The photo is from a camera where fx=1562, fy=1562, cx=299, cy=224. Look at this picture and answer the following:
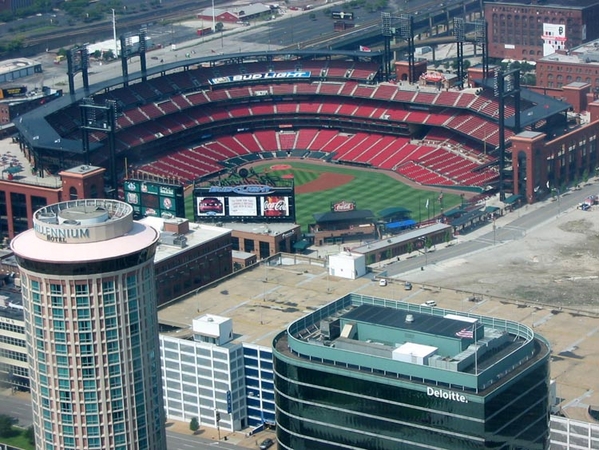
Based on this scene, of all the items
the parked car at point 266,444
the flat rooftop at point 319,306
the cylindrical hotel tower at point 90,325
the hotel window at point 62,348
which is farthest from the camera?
the flat rooftop at point 319,306

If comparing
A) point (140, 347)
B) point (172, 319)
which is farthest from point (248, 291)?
point (140, 347)

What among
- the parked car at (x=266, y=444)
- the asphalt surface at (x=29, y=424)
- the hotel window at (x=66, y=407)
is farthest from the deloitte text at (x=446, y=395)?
the asphalt surface at (x=29, y=424)

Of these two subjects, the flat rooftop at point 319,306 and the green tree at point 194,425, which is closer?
the flat rooftop at point 319,306

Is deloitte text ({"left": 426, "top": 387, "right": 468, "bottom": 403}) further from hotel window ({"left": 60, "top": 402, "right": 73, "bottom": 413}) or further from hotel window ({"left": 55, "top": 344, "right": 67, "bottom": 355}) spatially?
hotel window ({"left": 55, "top": 344, "right": 67, "bottom": 355})

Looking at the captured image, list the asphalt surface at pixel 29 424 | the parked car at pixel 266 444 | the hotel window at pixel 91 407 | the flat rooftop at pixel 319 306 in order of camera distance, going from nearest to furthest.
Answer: the hotel window at pixel 91 407 < the parked car at pixel 266 444 < the asphalt surface at pixel 29 424 < the flat rooftop at pixel 319 306

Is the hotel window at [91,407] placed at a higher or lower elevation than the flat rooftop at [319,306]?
higher

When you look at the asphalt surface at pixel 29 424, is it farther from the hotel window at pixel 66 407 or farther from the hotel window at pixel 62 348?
the hotel window at pixel 62 348

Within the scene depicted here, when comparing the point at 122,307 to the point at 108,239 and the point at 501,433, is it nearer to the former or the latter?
the point at 108,239

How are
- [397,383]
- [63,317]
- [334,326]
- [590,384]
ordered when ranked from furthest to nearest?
[590,384] → [334,326] → [397,383] → [63,317]
